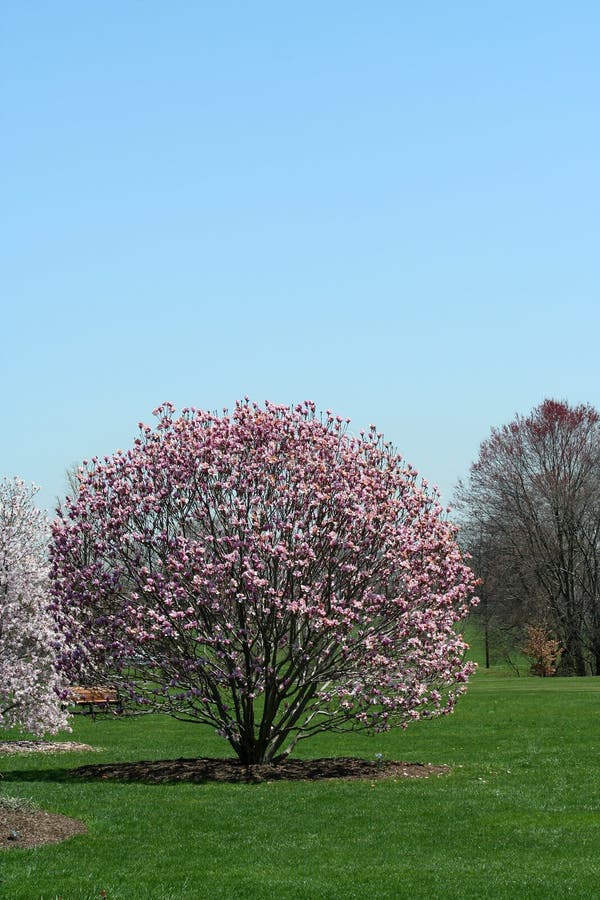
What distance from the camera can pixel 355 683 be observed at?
57.7 feet

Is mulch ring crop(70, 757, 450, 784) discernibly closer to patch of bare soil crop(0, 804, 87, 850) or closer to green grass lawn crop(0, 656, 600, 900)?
green grass lawn crop(0, 656, 600, 900)

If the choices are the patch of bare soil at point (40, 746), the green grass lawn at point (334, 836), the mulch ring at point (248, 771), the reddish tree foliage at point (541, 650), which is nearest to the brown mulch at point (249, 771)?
the mulch ring at point (248, 771)

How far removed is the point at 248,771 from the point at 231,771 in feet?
1.01

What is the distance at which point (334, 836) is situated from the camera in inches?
484

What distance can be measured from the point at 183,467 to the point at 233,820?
602 cm

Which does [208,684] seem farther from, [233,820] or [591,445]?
[591,445]

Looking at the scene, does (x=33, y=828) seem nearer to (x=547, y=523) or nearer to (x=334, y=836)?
(x=334, y=836)

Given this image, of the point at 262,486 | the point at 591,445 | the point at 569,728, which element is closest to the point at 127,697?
the point at 262,486

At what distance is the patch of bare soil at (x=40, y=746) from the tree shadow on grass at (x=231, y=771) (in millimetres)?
5700

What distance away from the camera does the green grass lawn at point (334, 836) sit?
9.92m

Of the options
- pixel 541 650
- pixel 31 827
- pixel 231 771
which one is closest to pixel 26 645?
pixel 231 771

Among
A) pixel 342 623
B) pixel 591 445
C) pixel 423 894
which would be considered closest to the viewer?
pixel 423 894

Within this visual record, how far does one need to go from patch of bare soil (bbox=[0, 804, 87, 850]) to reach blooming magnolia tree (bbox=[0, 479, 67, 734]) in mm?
7473

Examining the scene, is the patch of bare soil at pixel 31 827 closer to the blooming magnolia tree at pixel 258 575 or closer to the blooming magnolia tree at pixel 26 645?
the blooming magnolia tree at pixel 258 575
